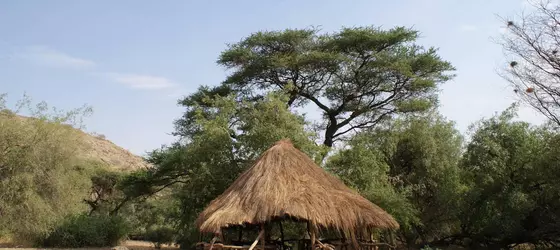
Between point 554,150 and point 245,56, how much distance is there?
1039 cm

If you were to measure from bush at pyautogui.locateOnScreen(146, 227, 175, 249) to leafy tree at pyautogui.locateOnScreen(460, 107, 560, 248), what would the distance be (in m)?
13.3

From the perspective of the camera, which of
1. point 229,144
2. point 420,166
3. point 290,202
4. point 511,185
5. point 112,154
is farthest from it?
point 112,154

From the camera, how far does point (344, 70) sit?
18.6 meters

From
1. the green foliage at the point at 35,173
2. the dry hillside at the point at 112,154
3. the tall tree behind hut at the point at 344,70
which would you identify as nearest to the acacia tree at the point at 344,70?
the tall tree behind hut at the point at 344,70

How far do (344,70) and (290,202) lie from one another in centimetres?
953

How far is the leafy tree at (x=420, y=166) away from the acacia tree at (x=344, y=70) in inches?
38.4

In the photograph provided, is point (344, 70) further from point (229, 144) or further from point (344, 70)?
point (229, 144)

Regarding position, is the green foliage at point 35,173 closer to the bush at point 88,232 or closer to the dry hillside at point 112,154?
the bush at point 88,232

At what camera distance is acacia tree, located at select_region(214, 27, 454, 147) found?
1783cm

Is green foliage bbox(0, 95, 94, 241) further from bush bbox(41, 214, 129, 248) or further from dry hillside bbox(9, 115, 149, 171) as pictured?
dry hillside bbox(9, 115, 149, 171)

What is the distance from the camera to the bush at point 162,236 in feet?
78.7

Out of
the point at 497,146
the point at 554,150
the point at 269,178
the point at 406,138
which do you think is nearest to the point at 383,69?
the point at 406,138

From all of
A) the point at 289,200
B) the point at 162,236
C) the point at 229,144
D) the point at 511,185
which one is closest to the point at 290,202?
the point at 289,200

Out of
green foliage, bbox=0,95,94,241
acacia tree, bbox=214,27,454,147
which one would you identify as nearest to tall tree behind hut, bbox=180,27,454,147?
acacia tree, bbox=214,27,454,147
